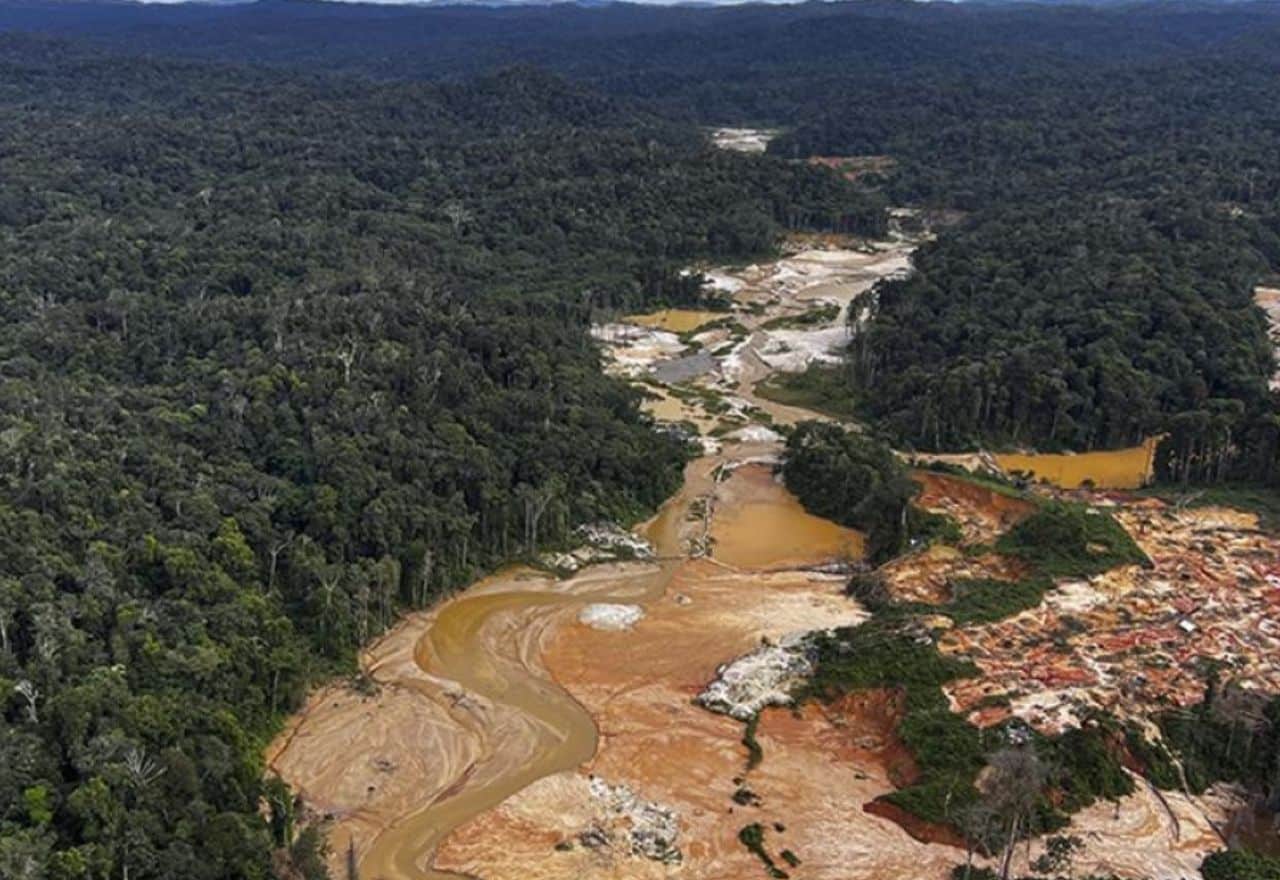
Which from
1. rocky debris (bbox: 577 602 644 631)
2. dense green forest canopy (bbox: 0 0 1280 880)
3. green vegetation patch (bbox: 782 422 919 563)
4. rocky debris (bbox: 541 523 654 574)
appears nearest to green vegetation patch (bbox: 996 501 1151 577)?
green vegetation patch (bbox: 782 422 919 563)

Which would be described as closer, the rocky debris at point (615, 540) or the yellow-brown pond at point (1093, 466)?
the rocky debris at point (615, 540)

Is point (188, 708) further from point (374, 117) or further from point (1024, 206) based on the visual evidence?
point (374, 117)

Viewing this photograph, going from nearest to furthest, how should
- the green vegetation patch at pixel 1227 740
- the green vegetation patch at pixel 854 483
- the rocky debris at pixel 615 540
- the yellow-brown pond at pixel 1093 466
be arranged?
the green vegetation patch at pixel 1227 740
the rocky debris at pixel 615 540
the green vegetation patch at pixel 854 483
the yellow-brown pond at pixel 1093 466

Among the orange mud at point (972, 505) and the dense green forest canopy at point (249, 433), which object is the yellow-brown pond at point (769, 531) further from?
the orange mud at point (972, 505)

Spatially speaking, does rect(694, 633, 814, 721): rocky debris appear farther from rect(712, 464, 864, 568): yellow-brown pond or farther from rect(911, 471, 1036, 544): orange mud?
rect(911, 471, 1036, 544): orange mud

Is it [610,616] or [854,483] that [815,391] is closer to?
[854,483]

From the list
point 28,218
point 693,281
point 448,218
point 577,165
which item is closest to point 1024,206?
point 693,281

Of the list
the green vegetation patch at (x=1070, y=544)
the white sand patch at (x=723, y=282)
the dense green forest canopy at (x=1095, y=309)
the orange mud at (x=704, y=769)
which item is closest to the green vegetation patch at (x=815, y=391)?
the dense green forest canopy at (x=1095, y=309)
